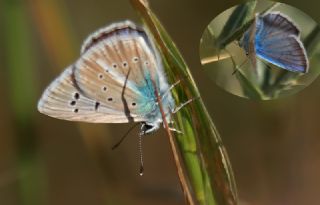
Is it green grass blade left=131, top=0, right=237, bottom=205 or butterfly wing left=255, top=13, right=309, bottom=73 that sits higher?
butterfly wing left=255, top=13, right=309, bottom=73

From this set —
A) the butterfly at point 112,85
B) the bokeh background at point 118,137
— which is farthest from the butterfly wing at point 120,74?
the bokeh background at point 118,137

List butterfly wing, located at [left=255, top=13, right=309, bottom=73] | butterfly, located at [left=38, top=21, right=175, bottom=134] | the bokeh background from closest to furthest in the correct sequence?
butterfly wing, located at [left=255, top=13, right=309, bottom=73], butterfly, located at [left=38, top=21, right=175, bottom=134], the bokeh background

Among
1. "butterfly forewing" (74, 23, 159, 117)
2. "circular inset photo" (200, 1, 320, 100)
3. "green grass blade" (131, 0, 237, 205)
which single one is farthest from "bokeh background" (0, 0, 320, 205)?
"green grass blade" (131, 0, 237, 205)

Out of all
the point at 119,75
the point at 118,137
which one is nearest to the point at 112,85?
the point at 119,75

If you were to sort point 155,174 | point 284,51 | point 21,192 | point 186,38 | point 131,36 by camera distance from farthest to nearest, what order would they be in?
point 155,174, point 186,38, point 21,192, point 131,36, point 284,51

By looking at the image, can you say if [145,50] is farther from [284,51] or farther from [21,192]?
[21,192]

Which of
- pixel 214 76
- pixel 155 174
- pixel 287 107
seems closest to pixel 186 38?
pixel 287 107

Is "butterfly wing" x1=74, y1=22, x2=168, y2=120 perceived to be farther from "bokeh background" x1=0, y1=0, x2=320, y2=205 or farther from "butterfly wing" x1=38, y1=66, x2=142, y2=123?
"bokeh background" x1=0, y1=0, x2=320, y2=205
